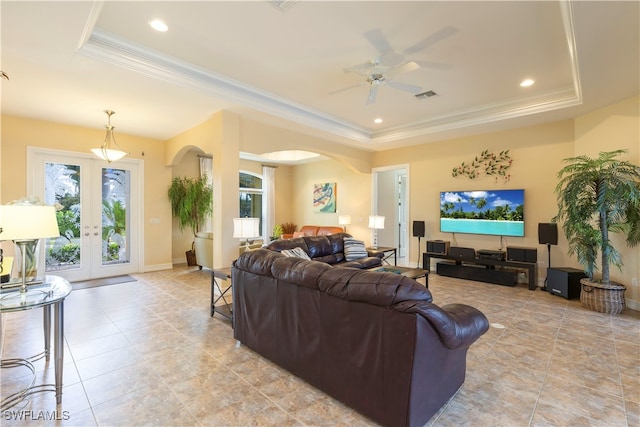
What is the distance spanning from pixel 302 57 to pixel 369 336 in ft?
10.0

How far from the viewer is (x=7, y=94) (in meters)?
3.94

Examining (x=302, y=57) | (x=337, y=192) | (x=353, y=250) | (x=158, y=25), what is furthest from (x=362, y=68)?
(x=337, y=192)

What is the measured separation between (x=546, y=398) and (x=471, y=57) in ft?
11.2

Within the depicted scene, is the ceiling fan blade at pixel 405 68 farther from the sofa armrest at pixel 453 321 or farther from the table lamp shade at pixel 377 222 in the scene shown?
the table lamp shade at pixel 377 222

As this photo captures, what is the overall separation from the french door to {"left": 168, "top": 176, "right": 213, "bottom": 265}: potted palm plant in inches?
29.3

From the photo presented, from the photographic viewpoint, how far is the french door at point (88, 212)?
17.4 feet

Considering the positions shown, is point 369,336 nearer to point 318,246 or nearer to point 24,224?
point 24,224

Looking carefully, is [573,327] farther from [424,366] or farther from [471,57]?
[471,57]

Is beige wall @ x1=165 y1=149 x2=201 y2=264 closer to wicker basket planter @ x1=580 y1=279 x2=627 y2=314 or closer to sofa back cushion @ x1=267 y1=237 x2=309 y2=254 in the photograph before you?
sofa back cushion @ x1=267 y1=237 x2=309 y2=254

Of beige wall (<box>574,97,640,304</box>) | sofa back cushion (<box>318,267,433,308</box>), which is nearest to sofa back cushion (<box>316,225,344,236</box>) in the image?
beige wall (<box>574,97,640,304</box>)

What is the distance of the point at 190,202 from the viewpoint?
6.60m

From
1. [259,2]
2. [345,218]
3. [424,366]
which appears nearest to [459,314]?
[424,366]

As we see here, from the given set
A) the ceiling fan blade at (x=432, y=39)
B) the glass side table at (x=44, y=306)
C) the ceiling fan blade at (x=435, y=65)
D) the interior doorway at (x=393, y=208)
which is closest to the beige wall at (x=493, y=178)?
the interior doorway at (x=393, y=208)

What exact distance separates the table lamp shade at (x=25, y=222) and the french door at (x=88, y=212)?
369cm
